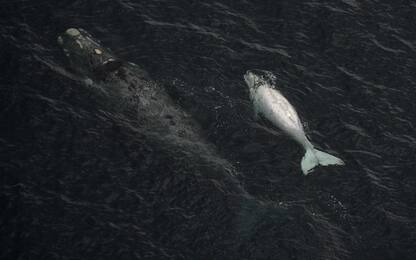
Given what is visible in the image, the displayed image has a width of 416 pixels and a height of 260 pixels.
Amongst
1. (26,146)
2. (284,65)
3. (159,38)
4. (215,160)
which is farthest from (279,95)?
(26,146)

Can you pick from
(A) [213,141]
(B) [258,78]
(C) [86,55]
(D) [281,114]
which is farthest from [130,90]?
(D) [281,114]

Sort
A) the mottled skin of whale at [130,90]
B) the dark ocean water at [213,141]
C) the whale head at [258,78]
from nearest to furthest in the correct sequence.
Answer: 1. the dark ocean water at [213,141]
2. the mottled skin of whale at [130,90]
3. the whale head at [258,78]

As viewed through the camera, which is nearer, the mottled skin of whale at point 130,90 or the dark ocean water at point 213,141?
the dark ocean water at point 213,141

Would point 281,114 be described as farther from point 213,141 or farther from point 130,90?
point 130,90

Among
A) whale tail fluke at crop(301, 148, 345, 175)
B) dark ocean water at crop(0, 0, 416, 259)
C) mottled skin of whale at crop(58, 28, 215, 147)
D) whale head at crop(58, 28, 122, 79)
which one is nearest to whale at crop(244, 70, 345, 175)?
whale tail fluke at crop(301, 148, 345, 175)

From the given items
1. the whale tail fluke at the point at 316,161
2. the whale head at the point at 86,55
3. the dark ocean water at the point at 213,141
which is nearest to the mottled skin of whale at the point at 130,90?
the whale head at the point at 86,55

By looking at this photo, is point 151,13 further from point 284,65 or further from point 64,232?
point 64,232

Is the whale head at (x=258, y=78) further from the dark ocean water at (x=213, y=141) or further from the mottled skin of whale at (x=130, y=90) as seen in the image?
the mottled skin of whale at (x=130, y=90)

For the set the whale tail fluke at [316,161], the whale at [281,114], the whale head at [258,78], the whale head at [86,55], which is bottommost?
the whale tail fluke at [316,161]
